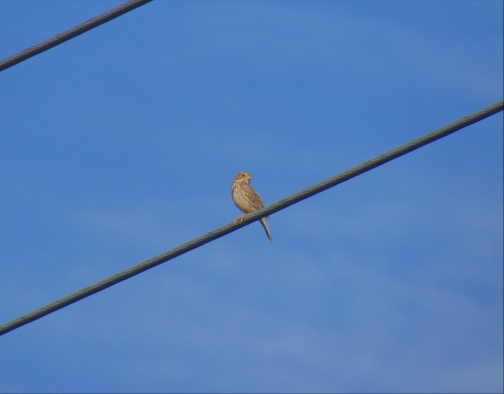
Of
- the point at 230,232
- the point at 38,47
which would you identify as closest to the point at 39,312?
the point at 230,232

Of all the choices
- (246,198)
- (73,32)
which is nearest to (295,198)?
(73,32)

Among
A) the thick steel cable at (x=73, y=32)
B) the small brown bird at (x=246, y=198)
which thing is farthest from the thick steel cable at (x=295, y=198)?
the small brown bird at (x=246, y=198)

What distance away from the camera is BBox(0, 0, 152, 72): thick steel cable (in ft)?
33.1

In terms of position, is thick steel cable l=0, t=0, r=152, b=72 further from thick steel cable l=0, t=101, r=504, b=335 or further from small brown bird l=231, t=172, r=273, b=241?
small brown bird l=231, t=172, r=273, b=241

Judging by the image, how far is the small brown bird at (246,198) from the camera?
18.4 m

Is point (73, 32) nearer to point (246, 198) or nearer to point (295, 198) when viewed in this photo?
point (295, 198)

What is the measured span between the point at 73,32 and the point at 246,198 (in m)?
8.80

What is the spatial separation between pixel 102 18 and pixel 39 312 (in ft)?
10.4

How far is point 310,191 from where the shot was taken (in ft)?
31.3

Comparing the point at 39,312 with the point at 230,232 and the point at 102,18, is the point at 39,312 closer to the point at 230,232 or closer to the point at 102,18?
the point at 230,232

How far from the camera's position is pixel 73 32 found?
10.1 meters

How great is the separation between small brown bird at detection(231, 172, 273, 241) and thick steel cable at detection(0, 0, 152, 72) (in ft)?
27.7

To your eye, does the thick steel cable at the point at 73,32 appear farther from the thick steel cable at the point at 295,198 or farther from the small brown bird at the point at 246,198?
the small brown bird at the point at 246,198

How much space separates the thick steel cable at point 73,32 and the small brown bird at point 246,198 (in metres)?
8.46
